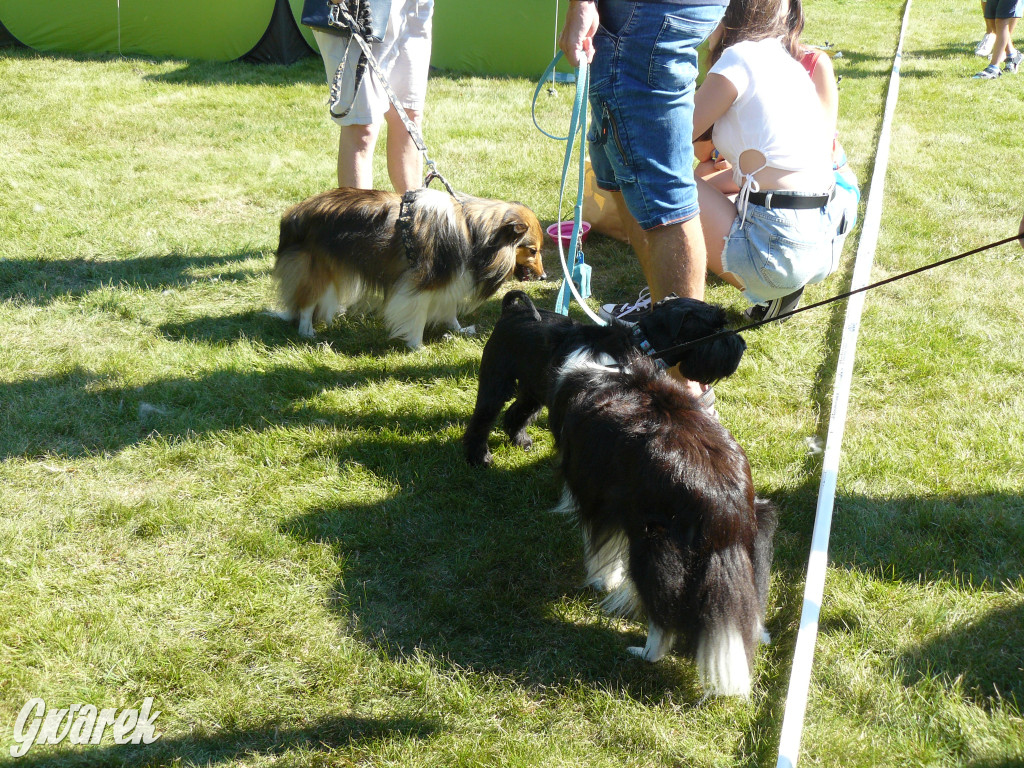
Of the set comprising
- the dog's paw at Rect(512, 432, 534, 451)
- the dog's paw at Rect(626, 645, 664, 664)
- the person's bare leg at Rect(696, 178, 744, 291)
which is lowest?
the dog's paw at Rect(626, 645, 664, 664)

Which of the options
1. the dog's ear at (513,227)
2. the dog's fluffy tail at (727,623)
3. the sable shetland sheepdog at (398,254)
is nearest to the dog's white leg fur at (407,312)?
the sable shetland sheepdog at (398,254)

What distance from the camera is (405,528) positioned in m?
3.04

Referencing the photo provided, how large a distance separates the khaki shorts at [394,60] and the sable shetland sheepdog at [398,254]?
0.56 meters

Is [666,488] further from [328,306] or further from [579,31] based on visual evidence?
[328,306]

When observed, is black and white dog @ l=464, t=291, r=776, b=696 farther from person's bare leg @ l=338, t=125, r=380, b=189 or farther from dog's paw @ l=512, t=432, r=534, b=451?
person's bare leg @ l=338, t=125, r=380, b=189

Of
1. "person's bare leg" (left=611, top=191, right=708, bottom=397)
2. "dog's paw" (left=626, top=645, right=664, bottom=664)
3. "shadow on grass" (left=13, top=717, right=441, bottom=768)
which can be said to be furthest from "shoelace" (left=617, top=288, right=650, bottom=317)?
"shadow on grass" (left=13, top=717, right=441, bottom=768)

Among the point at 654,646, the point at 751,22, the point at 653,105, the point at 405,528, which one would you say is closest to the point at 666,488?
the point at 654,646

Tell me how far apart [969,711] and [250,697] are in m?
2.08

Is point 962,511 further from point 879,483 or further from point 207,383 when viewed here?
point 207,383

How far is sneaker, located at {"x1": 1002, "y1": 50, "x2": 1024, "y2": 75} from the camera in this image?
34.5 feet

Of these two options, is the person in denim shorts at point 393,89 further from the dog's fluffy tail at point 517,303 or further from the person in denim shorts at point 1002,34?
the person in denim shorts at point 1002,34

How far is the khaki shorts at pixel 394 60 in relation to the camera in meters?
4.39

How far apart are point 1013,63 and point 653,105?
407 inches

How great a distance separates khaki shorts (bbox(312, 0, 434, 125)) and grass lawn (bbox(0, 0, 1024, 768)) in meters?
1.26
